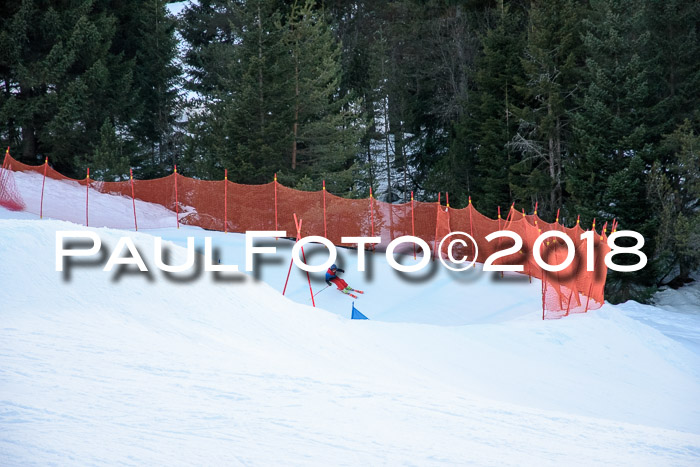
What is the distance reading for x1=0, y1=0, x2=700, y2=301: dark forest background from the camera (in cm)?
2928

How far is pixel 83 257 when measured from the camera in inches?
383

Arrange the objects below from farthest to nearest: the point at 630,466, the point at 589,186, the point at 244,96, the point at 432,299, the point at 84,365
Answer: the point at 589,186 < the point at 244,96 < the point at 432,299 < the point at 84,365 < the point at 630,466

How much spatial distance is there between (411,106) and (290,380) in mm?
37178

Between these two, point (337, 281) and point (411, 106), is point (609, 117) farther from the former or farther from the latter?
point (337, 281)

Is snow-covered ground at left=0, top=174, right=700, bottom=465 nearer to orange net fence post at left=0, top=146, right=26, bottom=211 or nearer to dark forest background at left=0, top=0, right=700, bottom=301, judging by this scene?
orange net fence post at left=0, top=146, right=26, bottom=211

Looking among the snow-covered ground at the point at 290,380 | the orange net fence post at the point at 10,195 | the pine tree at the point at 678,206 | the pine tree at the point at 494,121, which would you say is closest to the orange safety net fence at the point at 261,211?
the orange net fence post at the point at 10,195

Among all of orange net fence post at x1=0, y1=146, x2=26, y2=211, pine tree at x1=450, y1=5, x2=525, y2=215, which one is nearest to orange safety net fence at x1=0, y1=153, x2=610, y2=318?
orange net fence post at x1=0, y1=146, x2=26, y2=211

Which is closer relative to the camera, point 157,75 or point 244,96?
point 244,96

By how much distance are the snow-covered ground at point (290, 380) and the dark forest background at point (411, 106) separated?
15.8m

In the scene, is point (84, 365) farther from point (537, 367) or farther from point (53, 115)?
point (53, 115)

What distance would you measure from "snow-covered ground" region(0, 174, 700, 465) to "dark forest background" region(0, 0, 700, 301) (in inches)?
623

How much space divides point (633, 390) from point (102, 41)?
30045 mm

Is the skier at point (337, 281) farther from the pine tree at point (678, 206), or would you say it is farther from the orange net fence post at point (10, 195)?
the pine tree at point (678, 206)

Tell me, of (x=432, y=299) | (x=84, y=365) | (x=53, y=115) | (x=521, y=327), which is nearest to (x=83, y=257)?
(x=84, y=365)
